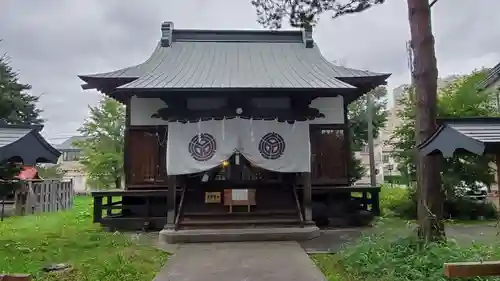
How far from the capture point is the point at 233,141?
28.6ft

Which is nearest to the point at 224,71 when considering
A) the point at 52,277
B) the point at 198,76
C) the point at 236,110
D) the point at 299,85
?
the point at 198,76

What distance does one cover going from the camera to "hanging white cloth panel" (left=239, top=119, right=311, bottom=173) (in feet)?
28.7

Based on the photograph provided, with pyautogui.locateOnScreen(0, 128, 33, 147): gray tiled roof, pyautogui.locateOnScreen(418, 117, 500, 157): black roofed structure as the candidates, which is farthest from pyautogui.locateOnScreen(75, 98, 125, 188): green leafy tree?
pyautogui.locateOnScreen(418, 117, 500, 157): black roofed structure

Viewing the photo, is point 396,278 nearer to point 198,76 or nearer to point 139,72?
point 198,76

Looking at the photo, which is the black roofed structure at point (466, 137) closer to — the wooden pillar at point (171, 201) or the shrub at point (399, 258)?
the shrub at point (399, 258)

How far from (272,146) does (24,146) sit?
193 inches

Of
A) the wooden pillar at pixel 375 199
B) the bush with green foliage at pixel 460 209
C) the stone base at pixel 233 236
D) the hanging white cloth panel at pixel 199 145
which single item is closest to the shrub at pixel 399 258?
the stone base at pixel 233 236

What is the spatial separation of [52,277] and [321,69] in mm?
7941

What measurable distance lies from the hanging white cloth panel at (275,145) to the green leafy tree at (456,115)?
4244mm

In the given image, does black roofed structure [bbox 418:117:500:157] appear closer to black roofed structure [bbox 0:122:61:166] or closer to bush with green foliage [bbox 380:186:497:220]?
black roofed structure [bbox 0:122:61:166]

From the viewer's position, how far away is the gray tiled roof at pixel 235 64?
29.9 feet

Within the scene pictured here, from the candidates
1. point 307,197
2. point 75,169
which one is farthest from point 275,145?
point 75,169

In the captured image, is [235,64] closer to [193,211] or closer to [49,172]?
[193,211]

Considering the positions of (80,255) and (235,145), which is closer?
(80,255)
